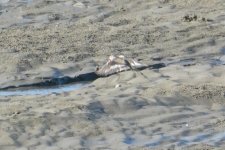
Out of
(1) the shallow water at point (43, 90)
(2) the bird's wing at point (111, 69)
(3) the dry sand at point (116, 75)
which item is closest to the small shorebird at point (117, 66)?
(2) the bird's wing at point (111, 69)

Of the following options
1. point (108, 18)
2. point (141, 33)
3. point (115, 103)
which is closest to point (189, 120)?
point (115, 103)

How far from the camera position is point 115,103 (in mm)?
8883

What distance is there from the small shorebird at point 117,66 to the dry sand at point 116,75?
0.15 meters

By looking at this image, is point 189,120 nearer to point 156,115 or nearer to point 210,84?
point 156,115

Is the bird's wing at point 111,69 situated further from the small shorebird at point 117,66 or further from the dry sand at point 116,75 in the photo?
the dry sand at point 116,75

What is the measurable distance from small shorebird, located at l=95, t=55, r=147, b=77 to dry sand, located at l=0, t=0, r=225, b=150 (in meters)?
0.15

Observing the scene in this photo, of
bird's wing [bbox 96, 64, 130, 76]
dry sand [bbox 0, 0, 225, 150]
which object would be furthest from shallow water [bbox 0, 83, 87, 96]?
bird's wing [bbox 96, 64, 130, 76]

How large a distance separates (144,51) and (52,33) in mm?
1941

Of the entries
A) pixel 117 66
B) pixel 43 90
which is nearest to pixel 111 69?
pixel 117 66

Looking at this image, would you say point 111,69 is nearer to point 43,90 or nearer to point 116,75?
point 116,75

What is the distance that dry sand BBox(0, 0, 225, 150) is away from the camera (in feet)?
26.0

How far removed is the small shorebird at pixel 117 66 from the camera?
1057cm

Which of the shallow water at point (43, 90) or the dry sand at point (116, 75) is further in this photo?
the shallow water at point (43, 90)

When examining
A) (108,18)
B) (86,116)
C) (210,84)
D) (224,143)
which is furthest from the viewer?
(108,18)
